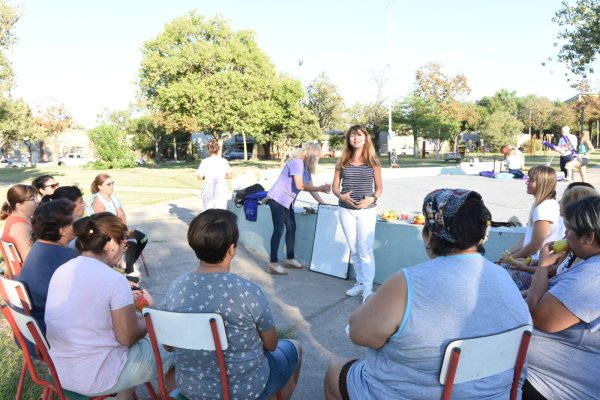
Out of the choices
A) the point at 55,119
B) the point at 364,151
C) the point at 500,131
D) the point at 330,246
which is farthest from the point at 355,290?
the point at 55,119

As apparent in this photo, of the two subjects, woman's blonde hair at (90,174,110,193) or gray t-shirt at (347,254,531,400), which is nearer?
gray t-shirt at (347,254,531,400)

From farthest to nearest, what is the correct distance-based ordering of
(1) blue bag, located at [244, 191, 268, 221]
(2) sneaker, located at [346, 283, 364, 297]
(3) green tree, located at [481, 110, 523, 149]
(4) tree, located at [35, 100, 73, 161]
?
(4) tree, located at [35, 100, 73, 161], (3) green tree, located at [481, 110, 523, 149], (1) blue bag, located at [244, 191, 268, 221], (2) sneaker, located at [346, 283, 364, 297]

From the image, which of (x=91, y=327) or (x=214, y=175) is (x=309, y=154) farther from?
(x=91, y=327)

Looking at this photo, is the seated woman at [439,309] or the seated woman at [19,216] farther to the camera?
the seated woman at [19,216]

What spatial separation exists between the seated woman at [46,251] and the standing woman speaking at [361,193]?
2593 mm

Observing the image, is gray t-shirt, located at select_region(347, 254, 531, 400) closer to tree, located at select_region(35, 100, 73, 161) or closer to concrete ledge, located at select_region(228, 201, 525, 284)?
concrete ledge, located at select_region(228, 201, 525, 284)

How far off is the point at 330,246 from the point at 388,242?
83cm

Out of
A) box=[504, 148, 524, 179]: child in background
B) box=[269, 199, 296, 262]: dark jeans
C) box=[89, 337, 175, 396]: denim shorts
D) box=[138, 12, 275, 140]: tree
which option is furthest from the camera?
box=[138, 12, 275, 140]: tree

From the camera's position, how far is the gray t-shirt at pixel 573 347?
1.92 m

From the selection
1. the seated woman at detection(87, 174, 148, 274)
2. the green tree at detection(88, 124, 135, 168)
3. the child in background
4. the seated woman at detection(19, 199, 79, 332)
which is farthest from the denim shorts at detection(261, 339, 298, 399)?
the green tree at detection(88, 124, 135, 168)

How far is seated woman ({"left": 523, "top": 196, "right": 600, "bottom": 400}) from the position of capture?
6.32 feet

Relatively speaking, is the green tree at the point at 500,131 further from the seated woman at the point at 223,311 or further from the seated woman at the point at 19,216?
the seated woman at the point at 223,311

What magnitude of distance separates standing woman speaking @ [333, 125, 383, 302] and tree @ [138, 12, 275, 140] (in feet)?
87.5

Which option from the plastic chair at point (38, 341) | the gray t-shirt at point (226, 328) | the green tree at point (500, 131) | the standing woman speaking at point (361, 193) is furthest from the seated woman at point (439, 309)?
the green tree at point (500, 131)
